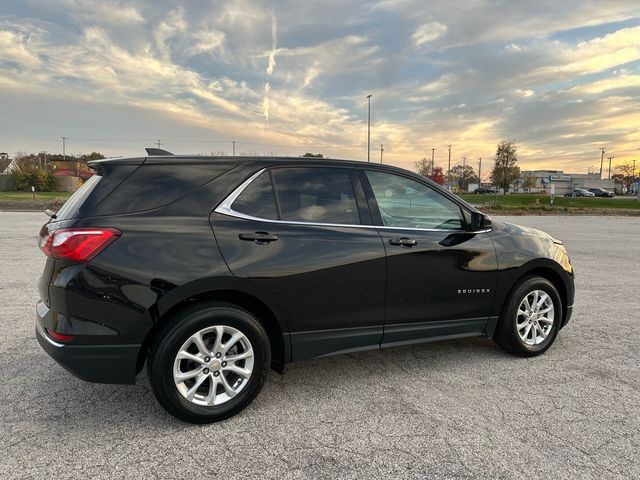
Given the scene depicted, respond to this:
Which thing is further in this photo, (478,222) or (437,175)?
(437,175)

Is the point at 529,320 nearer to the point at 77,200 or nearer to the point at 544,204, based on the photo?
the point at 77,200

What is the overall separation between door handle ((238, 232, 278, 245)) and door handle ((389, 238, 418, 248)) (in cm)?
94

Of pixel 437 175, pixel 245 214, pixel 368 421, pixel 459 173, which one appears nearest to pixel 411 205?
pixel 245 214

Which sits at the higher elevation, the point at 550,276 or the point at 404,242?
the point at 404,242

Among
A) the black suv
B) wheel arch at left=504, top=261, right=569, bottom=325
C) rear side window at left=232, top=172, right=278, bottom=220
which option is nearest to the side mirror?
the black suv

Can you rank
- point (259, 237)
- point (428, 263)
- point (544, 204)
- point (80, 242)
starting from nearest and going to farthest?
point (80, 242) → point (259, 237) → point (428, 263) → point (544, 204)

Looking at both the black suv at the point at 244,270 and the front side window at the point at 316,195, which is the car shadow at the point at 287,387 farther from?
the front side window at the point at 316,195

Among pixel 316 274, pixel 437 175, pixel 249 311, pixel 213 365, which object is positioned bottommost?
pixel 213 365

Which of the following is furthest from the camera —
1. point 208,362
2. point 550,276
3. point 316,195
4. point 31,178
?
point 31,178

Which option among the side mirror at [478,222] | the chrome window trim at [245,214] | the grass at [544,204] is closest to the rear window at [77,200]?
the chrome window trim at [245,214]

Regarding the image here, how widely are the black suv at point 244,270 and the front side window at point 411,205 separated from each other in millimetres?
13

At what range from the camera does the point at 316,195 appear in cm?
317

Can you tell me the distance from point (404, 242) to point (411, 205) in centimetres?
47

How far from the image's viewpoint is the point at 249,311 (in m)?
2.93
